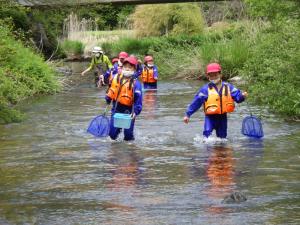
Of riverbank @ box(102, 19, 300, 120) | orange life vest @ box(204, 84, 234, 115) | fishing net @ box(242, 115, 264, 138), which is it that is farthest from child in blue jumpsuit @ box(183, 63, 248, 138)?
riverbank @ box(102, 19, 300, 120)

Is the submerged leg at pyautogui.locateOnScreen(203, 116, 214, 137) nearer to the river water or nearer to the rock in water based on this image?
the river water

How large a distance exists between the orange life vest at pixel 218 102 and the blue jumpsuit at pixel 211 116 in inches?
2.7

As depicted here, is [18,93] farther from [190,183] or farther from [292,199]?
[292,199]

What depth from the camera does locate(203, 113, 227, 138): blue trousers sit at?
455 inches

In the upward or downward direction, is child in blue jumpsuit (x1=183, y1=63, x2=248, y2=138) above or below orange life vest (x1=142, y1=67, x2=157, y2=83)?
above

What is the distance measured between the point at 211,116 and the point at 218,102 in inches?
14.0

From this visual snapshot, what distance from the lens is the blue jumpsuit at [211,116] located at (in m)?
11.4

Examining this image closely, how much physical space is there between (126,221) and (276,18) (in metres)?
10.7

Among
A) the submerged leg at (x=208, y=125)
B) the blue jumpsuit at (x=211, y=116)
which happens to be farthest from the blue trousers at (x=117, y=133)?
the submerged leg at (x=208, y=125)

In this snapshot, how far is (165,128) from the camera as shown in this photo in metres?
13.8

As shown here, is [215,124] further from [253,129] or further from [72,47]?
[72,47]

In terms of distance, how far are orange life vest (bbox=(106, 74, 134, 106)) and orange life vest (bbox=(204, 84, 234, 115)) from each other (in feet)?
4.40

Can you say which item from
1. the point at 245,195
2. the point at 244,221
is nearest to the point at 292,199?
the point at 245,195

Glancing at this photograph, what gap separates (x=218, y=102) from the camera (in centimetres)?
1127
